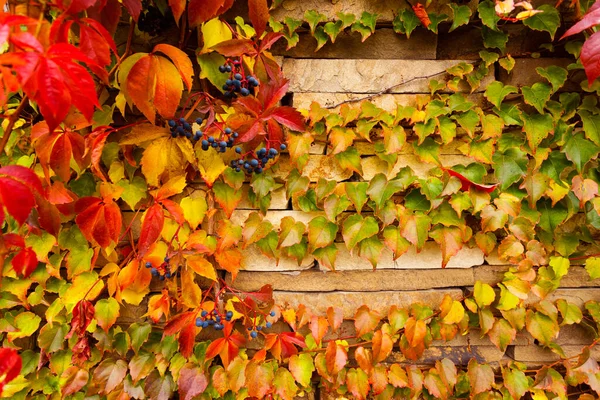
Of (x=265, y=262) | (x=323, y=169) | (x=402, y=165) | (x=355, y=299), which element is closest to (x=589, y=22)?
(x=402, y=165)

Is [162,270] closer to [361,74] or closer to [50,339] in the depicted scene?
[50,339]

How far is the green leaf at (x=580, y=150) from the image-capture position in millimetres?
1275

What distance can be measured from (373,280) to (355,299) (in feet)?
0.33

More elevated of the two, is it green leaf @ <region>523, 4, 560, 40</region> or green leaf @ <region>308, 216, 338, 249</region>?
green leaf @ <region>523, 4, 560, 40</region>

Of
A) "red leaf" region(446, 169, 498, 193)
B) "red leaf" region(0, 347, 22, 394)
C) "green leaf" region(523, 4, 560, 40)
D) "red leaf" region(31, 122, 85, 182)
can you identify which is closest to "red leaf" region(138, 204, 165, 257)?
"red leaf" region(31, 122, 85, 182)

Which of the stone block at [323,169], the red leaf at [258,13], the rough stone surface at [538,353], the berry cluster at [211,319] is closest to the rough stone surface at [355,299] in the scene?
the berry cluster at [211,319]

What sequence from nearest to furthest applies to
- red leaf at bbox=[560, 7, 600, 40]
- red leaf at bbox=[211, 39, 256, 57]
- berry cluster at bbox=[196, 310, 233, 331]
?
red leaf at bbox=[560, 7, 600, 40] → red leaf at bbox=[211, 39, 256, 57] → berry cluster at bbox=[196, 310, 233, 331]

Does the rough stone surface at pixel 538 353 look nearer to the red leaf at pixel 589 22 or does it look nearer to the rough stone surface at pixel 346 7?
the red leaf at pixel 589 22

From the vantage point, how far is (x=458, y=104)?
1305mm

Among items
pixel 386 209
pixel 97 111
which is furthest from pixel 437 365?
pixel 97 111

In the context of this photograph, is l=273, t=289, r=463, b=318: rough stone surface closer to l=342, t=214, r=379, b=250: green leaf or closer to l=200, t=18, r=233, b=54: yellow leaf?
l=342, t=214, r=379, b=250: green leaf

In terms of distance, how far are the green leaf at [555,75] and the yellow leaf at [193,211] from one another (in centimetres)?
125

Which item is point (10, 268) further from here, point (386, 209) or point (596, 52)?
point (596, 52)

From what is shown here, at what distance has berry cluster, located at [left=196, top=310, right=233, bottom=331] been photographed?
1.21 m
